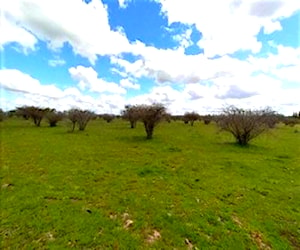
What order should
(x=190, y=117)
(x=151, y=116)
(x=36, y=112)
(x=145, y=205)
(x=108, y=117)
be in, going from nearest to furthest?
1. (x=145, y=205)
2. (x=151, y=116)
3. (x=36, y=112)
4. (x=190, y=117)
5. (x=108, y=117)

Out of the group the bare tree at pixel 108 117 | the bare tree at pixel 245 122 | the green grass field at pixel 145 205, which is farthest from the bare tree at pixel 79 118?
the green grass field at pixel 145 205

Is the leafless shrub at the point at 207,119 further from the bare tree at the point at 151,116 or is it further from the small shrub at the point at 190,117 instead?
the bare tree at the point at 151,116

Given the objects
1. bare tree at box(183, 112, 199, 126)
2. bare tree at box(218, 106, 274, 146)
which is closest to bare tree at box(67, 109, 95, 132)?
bare tree at box(218, 106, 274, 146)

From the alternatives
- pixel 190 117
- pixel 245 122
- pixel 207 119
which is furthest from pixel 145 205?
pixel 207 119

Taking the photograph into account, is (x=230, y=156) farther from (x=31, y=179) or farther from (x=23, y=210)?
(x=23, y=210)

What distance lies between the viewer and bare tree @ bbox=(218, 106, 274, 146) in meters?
29.5

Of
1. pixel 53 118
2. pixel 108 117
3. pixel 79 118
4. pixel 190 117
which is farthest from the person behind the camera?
pixel 108 117

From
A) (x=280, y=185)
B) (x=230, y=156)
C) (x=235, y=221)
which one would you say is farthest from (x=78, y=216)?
(x=230, y=156)

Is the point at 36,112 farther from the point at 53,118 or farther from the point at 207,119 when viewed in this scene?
the point at 207,119

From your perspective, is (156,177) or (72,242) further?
(156,177)

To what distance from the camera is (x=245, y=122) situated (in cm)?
2981

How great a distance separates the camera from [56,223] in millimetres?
8352

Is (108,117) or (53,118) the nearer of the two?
(53,118)

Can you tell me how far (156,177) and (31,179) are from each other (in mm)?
5715
